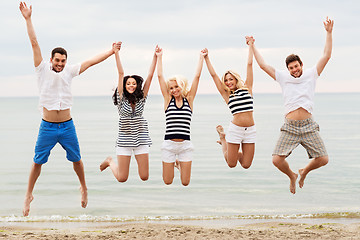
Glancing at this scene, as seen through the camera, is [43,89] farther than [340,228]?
No

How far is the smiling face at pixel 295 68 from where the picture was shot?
9.47 m

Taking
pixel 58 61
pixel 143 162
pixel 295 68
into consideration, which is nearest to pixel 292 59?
pixel 295 68

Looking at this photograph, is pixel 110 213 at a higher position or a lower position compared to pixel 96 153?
lower

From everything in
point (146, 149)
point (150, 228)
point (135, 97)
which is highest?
point (135, 97)

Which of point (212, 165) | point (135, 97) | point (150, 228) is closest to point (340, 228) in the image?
point (150, 228)

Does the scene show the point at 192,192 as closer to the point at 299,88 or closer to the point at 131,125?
the point at 131,125

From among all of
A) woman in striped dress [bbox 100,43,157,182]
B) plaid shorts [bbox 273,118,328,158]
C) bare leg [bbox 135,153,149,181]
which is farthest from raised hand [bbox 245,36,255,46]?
bare leg [bbox 135,153,149,181]

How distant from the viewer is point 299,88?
945 cm

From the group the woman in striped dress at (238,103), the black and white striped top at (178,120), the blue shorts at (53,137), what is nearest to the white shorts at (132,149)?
the black and white striped top at (178,120)

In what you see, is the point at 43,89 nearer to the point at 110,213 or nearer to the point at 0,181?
the point at 110,213

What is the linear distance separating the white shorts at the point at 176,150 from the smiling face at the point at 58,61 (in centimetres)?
238

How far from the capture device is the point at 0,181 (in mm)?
20422

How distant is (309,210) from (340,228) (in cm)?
345

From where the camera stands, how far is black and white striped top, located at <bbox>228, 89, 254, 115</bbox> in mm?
9836
